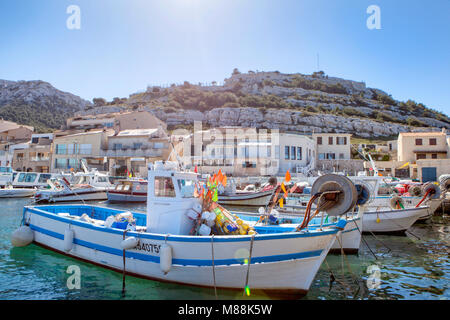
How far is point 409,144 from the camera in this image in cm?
4428

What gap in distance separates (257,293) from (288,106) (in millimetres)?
95476

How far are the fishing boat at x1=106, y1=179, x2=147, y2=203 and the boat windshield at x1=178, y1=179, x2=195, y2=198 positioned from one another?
23.0 metres

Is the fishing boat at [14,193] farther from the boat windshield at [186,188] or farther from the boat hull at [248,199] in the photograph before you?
the boat windshield at [186,188]

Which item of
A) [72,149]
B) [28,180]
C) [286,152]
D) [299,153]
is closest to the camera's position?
[286,152]

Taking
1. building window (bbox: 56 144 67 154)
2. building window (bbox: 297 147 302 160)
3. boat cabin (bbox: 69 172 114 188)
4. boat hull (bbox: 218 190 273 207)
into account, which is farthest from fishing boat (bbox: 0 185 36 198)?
building window (bbox: 297 147 302 160)

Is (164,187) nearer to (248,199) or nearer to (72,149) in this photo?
(248,199)

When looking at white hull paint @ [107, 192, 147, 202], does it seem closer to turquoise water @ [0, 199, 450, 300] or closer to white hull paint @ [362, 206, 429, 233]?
turquoise water @ [0, 199, 450, 300]

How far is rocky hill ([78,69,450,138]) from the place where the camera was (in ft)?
267

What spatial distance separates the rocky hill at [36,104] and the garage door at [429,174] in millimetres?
118780

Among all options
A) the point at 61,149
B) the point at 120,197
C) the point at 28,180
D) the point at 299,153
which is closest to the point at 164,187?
the point at 120,197

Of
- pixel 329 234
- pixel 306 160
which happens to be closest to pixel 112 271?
pixel 329 234

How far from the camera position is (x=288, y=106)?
9881cm

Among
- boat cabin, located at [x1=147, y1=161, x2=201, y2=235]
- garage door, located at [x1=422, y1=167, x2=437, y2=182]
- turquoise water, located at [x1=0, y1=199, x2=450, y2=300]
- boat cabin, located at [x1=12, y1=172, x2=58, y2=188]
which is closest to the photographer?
turquoise water, located at [x1=0, y1=199, x2=450, y2=300]
